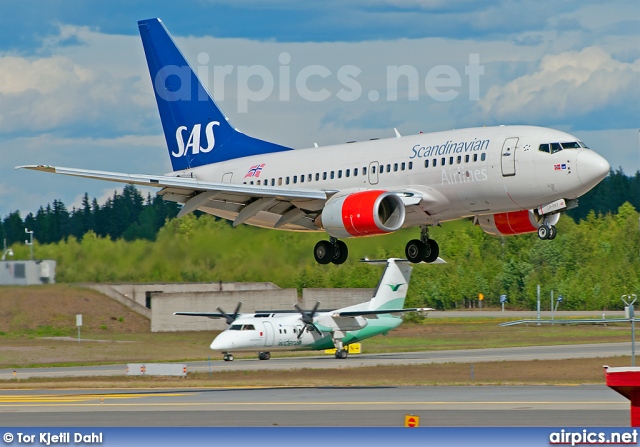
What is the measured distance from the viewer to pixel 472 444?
28.4 metres

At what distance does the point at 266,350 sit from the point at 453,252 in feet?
150

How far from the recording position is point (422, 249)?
158ft

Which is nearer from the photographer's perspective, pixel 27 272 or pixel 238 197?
pixel 238 197

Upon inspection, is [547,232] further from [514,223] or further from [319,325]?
[319,325]

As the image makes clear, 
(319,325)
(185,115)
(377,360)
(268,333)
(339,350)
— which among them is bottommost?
(377,360)

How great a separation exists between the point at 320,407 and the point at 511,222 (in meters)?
11.4

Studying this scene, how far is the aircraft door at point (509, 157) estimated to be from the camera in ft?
139

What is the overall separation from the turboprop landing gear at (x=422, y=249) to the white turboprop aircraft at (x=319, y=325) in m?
30.8

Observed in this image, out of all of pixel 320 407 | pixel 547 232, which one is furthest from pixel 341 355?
pixel 547 232

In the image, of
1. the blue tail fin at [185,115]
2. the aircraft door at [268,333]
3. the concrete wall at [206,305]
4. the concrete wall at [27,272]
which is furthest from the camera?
the concrete wall at [206,305]

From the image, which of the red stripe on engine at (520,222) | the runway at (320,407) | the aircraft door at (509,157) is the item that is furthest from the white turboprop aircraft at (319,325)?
the aircraft door at (509,157)

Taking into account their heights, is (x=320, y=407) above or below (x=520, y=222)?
below

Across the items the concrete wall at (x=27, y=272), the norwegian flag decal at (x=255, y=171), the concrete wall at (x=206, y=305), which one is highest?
the norwegian flag decal at (x=255, y=171)

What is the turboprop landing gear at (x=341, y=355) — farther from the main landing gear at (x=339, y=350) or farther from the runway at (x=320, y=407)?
the runway at (x=320, y=407)
